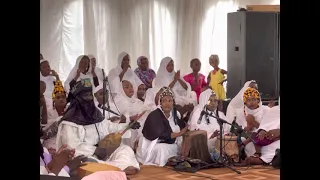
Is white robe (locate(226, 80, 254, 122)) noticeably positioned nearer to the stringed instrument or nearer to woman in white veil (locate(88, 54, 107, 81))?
the stringed instrument

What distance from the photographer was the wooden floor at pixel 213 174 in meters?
4.87

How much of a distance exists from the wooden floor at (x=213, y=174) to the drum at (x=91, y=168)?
40 cm

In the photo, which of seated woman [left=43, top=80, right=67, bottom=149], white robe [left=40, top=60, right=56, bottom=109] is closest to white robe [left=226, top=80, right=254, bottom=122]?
seated woman [left=43, top=80, right=67, bottom=149]

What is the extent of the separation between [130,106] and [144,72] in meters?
0.54

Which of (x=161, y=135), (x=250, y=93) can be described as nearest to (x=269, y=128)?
(x=250, y=93)

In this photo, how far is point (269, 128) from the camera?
5309 mm

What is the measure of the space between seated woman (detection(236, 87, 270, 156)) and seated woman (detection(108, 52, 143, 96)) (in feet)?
3.63

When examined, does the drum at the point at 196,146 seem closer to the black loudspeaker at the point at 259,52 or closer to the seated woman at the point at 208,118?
the seated woman at the point at 208,118

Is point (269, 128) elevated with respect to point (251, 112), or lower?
→ lower

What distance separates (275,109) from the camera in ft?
17.7

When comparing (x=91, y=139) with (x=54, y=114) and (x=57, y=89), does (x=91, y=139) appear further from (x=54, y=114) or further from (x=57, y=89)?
(x=57, y=89)
